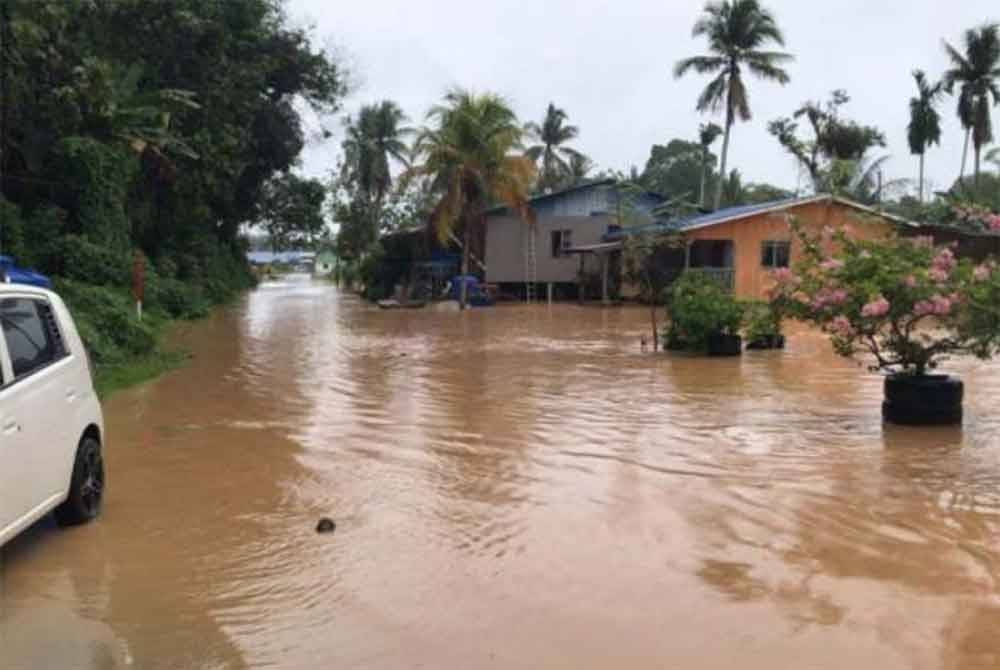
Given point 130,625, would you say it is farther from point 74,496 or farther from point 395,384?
point 395,384

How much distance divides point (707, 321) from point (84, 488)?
13511 millimetres

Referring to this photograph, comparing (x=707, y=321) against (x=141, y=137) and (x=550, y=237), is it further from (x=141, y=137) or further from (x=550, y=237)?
(x=550, y=237)

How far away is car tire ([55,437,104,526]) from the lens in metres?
6.47

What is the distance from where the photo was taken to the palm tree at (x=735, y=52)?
48281 millimetres

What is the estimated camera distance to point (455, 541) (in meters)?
6.46

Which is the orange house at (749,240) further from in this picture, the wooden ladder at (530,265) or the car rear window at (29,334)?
the car rear window at (29,334)

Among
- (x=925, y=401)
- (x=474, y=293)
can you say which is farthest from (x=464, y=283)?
(x=925, y=401)

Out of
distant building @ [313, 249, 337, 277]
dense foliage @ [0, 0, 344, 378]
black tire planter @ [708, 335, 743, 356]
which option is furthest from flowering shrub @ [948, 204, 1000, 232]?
distant building @ [313, 249, 337, 277]

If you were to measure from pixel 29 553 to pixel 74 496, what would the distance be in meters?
0.51

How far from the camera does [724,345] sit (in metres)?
18.6

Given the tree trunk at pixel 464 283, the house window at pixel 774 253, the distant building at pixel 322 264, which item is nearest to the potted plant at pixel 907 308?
the house window at pixel 774 253

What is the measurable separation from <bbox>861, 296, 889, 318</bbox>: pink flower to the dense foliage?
1073cm

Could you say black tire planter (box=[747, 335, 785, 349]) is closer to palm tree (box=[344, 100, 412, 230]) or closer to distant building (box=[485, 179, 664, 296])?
distant building (box=[485, 179, 664, 296])

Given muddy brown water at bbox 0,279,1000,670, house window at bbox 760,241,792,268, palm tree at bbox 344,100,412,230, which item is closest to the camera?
muddy brown water at bbox 0,279,1000,670
